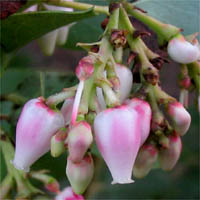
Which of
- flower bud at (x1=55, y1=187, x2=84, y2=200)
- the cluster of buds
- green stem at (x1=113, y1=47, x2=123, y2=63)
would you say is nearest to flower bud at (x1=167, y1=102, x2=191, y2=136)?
the cluster of buds

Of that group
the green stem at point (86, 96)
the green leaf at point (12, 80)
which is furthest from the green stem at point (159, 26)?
the green leaf at point (12, 80)

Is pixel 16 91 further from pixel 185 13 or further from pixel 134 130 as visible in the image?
pixel 134 130

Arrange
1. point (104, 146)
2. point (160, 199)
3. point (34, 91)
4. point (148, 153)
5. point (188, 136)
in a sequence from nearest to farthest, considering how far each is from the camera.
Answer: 1. point (104, 146)
2. point (148, 153)
3. point (34, 91)
4. point (188, 136)
5. point (160, 199)

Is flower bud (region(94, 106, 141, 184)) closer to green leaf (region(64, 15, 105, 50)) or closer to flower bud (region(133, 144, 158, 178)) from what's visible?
flower bud (region(133, 144, 158, 178))

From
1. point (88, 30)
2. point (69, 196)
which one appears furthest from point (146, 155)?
point (88, 30)

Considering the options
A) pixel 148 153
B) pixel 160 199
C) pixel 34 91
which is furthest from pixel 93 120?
pixel 160 199

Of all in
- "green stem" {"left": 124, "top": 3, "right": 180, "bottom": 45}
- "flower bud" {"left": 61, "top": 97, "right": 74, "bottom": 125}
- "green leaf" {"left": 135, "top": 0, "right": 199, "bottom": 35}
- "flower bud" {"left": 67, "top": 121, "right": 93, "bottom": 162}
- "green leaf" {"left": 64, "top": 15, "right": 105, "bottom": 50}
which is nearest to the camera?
"flower bud" {"left": 67, "top": 121, "right": 93, "bottom": 162}

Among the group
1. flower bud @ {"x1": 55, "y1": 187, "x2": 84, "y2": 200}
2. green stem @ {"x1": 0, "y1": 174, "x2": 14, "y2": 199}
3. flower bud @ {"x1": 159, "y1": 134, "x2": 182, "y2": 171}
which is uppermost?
flower bud @ {"x1": 159, "y1": 134, "x2": 182, "y2": 171}
